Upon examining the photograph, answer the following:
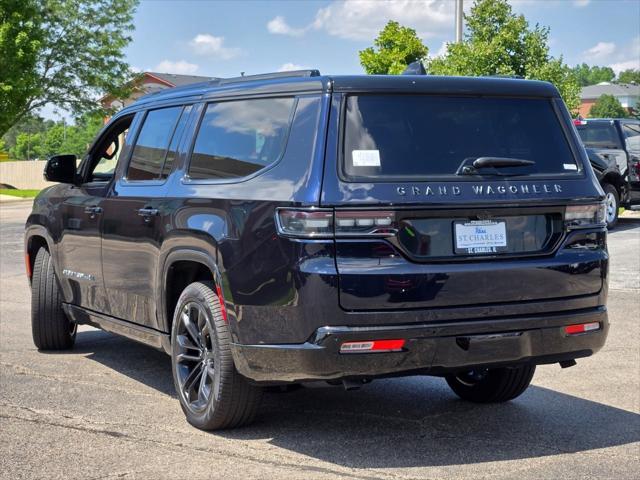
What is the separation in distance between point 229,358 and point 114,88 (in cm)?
4648

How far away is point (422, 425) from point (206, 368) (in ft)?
4.11

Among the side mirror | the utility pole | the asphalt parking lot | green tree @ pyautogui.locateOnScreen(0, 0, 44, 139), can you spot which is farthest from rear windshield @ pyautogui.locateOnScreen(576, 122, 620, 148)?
green tree @ pyautogui.locateOnScreen(0, 0, 44, 139)

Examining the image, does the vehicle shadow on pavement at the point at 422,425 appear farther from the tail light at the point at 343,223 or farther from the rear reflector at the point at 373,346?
the tail light at the point at 343,223

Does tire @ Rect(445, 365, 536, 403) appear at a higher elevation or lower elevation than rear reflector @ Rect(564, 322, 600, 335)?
lower

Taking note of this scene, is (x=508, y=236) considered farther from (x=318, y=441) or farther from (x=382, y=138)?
(x=318, y=441)

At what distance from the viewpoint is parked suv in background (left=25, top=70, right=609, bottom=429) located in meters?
4.66

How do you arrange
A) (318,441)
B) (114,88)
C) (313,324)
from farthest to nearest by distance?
(114,88)
(318,441)
(313,324)

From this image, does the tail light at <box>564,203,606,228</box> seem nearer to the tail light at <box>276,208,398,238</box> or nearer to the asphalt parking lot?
the tail light at <box>276,208,398,238</box>

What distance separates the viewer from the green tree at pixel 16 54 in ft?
132

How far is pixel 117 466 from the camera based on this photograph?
4.81 meters

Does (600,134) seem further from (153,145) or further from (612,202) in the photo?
(153,145)

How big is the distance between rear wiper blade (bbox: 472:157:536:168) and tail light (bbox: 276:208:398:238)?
0.58m

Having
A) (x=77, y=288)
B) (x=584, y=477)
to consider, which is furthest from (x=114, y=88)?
(x=584, y=477)

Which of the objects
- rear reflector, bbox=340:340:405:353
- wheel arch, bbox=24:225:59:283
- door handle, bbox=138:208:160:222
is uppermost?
door handle, bbox=138:208:160:222
